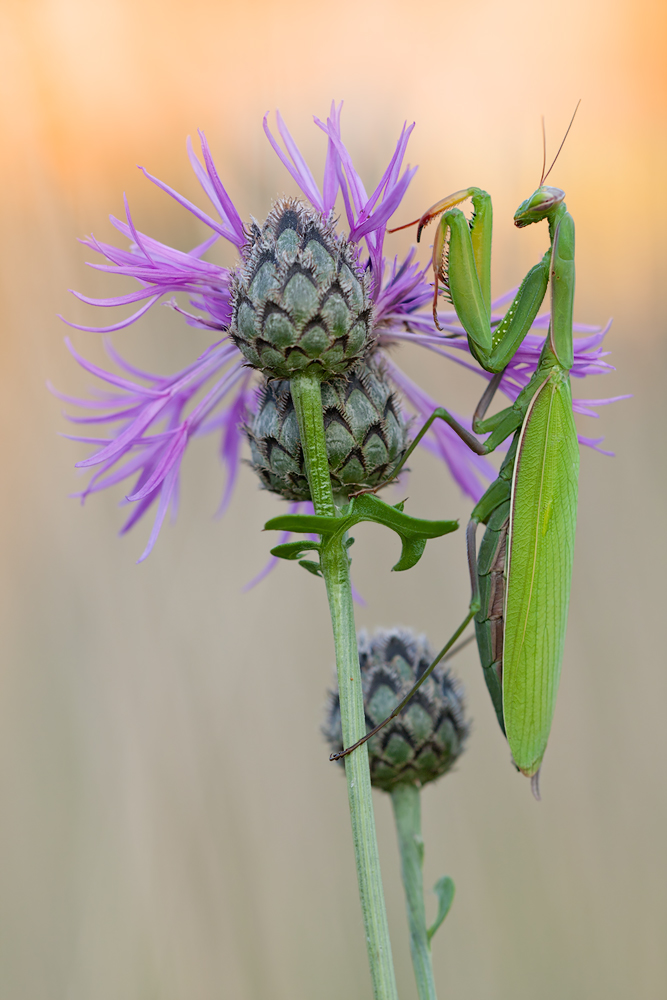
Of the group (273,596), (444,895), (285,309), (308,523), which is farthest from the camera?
(273,596)

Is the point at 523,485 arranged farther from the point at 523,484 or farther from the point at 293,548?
the point at 293,548

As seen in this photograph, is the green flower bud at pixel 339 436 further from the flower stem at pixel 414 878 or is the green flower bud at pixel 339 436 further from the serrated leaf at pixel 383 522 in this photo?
the flower stem at pixel 414 878

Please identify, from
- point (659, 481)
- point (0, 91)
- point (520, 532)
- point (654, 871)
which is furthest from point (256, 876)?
point (0, 91)

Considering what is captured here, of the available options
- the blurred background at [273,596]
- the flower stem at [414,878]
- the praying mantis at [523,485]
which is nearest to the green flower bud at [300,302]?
the praying mantis at [523,485]

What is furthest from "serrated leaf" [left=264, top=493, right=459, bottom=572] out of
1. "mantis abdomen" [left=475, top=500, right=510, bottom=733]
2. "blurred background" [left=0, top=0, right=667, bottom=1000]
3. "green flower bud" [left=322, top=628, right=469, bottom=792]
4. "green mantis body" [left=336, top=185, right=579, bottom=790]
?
"blurred background" [left=0, top=0, right=667, bottom=1000]

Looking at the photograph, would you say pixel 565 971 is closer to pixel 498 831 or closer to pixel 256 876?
pixel 498 831

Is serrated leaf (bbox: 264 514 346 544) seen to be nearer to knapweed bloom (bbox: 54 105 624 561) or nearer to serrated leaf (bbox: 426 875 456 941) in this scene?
knapweed bloom (bbox: 54 105 624 561)

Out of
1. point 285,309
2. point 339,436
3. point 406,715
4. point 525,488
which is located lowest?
point 406,715

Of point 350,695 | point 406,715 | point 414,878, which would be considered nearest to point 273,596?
point 406,715
